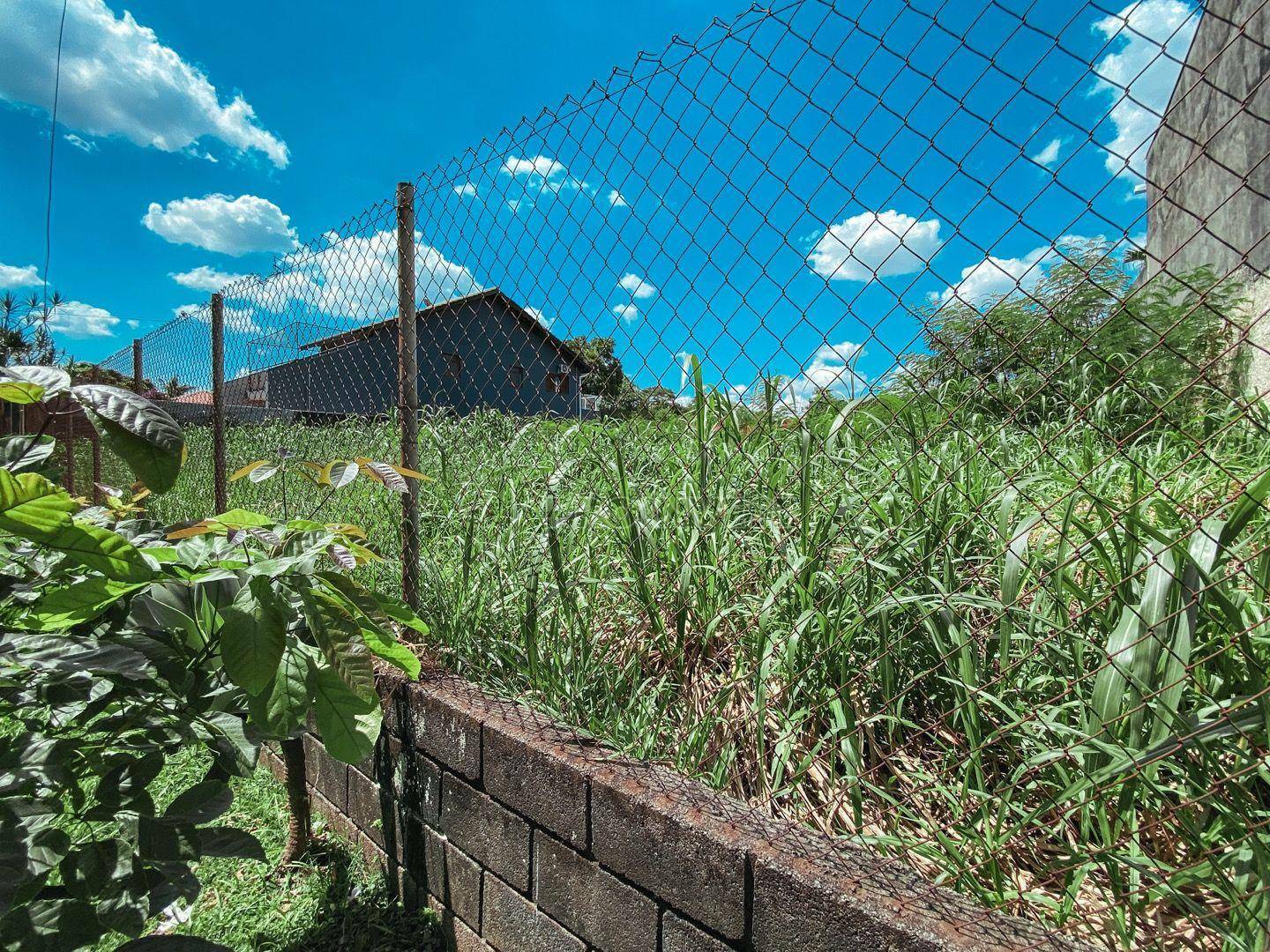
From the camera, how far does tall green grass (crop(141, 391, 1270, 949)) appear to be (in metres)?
1.12

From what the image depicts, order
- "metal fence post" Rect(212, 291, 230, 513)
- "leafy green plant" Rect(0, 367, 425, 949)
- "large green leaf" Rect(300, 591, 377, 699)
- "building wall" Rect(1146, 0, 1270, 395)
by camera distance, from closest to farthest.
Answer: "leafy green plant" Rect(0, 367, 425, 949)
"large green leaf" Rect(300, 591, 377, 699)
"metal fence post" Rect(212, 291, 230, 513)
"building wall" Rect(1146, 0, 1270, 395)

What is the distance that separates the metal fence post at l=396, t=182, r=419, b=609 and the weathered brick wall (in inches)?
14.5

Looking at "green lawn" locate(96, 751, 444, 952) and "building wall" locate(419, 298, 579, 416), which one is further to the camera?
"building wall" locate(419, 298, 579, 416)

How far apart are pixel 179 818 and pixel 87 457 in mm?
7247

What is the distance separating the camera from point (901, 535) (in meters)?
1.59

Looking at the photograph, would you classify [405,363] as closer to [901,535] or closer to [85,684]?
[85,684]

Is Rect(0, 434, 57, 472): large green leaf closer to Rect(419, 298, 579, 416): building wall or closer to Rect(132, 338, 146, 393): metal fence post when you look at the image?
Rect(419, 298, 579, 416): building wall

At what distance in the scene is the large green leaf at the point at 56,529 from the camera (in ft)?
2.86

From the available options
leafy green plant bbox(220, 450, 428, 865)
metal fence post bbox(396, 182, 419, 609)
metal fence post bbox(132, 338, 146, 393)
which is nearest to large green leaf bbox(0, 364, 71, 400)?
leafy green plant bbox(220, 450, 428, 865)

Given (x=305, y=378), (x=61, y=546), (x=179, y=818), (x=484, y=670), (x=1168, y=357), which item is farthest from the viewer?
(x=305, y=378)

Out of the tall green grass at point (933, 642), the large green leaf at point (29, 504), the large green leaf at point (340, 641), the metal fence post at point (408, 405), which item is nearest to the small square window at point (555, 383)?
the tall green grass at point (933, 642)

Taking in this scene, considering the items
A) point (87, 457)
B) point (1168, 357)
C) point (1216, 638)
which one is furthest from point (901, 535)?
point (87, 457)

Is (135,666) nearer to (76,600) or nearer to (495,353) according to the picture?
(76,600)

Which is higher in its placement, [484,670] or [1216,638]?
[1216,638]
